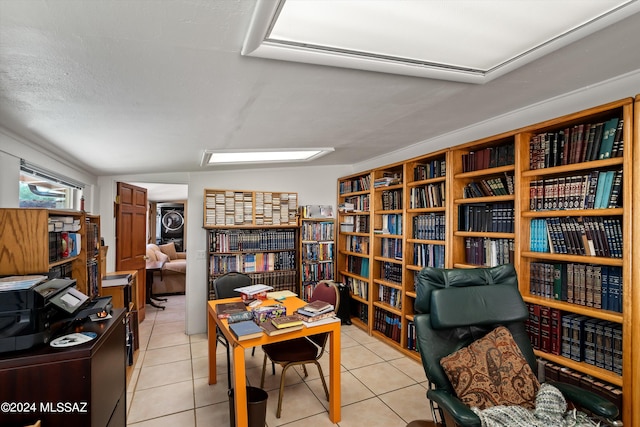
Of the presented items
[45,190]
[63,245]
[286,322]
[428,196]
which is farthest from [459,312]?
[45,190]

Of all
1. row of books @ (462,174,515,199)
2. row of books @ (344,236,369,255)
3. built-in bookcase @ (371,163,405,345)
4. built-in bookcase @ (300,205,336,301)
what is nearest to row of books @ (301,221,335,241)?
built-in bookcase @ (300,205,336,301)

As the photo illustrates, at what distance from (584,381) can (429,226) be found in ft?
5.66

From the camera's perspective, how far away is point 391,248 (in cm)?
390

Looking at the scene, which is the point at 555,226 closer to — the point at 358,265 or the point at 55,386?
the point at 358,265

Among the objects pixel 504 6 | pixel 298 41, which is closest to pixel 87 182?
pixel 298 41

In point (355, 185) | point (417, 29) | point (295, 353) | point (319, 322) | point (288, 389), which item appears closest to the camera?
point (417, 29)

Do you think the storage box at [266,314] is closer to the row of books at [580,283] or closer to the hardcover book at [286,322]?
the hardcover book at [286,322]

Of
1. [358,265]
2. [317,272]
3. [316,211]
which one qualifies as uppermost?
[316,211]

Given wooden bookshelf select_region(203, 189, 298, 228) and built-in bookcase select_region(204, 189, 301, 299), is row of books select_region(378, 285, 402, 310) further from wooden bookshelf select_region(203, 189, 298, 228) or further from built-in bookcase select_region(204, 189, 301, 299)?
wooden bookshelf select_region(203, 189, 298, 228)

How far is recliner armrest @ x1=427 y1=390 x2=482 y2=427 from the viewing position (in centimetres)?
148

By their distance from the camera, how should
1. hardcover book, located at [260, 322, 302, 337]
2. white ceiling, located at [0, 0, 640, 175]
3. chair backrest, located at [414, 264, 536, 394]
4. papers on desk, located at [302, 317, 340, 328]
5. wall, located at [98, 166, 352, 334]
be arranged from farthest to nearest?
wall, located at [98, 166, 352, 334] → papers on desk, located at [302, 317, 340, 328] → hardcover book, located at [260, 322, 302, 337] → chair backrest, located at [414, 264, 536, 394] → white ceiling, located at [0, 0, 640, 175]

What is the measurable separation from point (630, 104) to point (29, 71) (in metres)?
3.02

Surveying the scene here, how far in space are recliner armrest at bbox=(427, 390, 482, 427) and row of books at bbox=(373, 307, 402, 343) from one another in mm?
2013

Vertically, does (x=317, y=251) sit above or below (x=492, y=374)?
above
